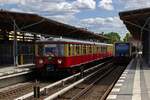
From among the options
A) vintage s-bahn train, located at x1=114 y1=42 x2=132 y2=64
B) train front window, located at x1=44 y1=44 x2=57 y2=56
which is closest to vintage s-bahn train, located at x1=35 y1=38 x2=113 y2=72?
train front window, located at x1=44 y1=44 x2=57 y2=56

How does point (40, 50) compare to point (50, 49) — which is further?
point (40, 50)

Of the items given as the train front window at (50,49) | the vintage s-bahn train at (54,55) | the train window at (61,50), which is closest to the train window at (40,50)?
the vintage s-bahn train at (54,55)

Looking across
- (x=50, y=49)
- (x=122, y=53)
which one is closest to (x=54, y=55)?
(x=50, y=49)

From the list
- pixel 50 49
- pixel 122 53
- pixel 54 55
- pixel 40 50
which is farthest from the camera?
pixel 122 53

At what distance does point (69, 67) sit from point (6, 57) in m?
13.6

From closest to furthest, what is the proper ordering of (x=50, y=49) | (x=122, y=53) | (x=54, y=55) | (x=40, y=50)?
(x=54, y=55)
(x=50, y=49)
(x=40, y=50)
(x=122, y=53)

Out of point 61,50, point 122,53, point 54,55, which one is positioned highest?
point 61,50

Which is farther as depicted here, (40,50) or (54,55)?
(40,50)

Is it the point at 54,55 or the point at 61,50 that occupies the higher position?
the point at 61,50

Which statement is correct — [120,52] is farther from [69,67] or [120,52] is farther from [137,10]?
[69,67]

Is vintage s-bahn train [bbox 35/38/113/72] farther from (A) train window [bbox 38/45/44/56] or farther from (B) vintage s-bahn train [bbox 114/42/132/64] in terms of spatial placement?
(B) vintage s-bahn train [bbox 114/42/132/64]

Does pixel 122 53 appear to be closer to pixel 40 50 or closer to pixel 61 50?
pixel 40 50

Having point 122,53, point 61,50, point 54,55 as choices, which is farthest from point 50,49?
point 122,53

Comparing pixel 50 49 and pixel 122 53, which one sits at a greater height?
pixel 50 49
